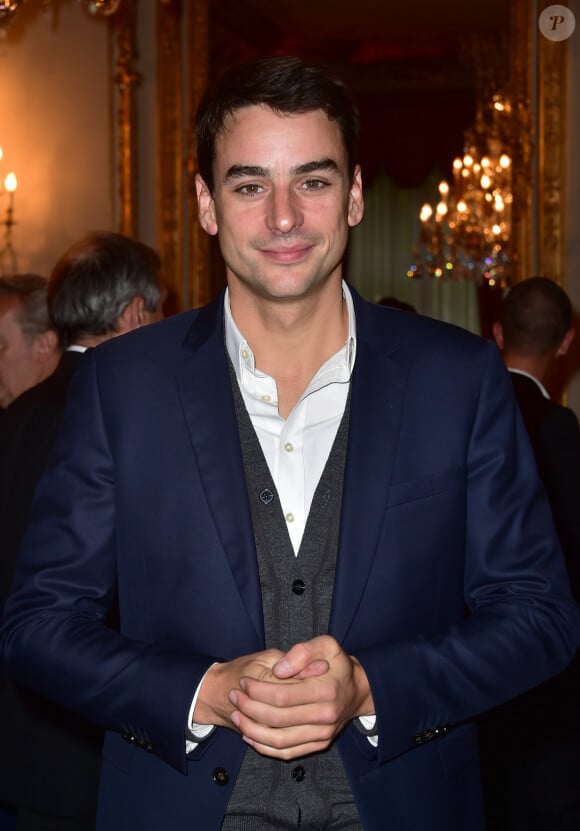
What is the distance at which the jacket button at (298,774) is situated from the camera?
1686mm

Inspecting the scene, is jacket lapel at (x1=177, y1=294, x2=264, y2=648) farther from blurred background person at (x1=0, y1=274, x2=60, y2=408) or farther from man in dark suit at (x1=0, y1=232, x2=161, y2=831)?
blurred background person at (x1=0, y1=274, x2=60, y2=408)

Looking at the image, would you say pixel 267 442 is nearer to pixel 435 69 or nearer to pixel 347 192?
pixel 347 192

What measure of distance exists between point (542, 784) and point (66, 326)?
6.79ft

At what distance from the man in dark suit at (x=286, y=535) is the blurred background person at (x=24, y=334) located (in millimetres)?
2105

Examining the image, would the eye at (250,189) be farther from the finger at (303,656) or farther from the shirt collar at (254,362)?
the finger at (303,656)

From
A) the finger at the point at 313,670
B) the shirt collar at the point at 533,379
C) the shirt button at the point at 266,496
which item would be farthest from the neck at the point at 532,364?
the finger at the point at 313,670

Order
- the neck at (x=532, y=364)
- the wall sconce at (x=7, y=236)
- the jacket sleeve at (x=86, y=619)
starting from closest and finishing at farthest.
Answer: the jacket sleeve at (x=86, y=619)
the neck at (x=532, y=364)
the wall sconce at (x=7, y=236)

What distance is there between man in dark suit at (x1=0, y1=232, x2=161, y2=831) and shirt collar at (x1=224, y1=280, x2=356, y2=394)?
1.07 meters

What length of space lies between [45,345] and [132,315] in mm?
794

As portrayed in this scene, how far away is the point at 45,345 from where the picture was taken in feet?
13.0

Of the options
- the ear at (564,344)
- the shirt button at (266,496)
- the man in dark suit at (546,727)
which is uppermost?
the ear at (564,344)

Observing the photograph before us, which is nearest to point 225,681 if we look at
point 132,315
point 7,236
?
point 132,315

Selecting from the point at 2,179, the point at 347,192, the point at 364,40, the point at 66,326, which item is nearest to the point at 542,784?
the point at 66,326

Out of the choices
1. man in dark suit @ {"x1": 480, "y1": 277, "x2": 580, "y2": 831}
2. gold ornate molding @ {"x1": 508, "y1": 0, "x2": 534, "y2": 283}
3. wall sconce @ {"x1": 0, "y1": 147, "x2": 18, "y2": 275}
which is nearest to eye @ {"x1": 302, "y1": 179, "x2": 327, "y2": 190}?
man in dark suit @ {"x1": 480, "y1": 277, "x2": 580, "y2": 831}
